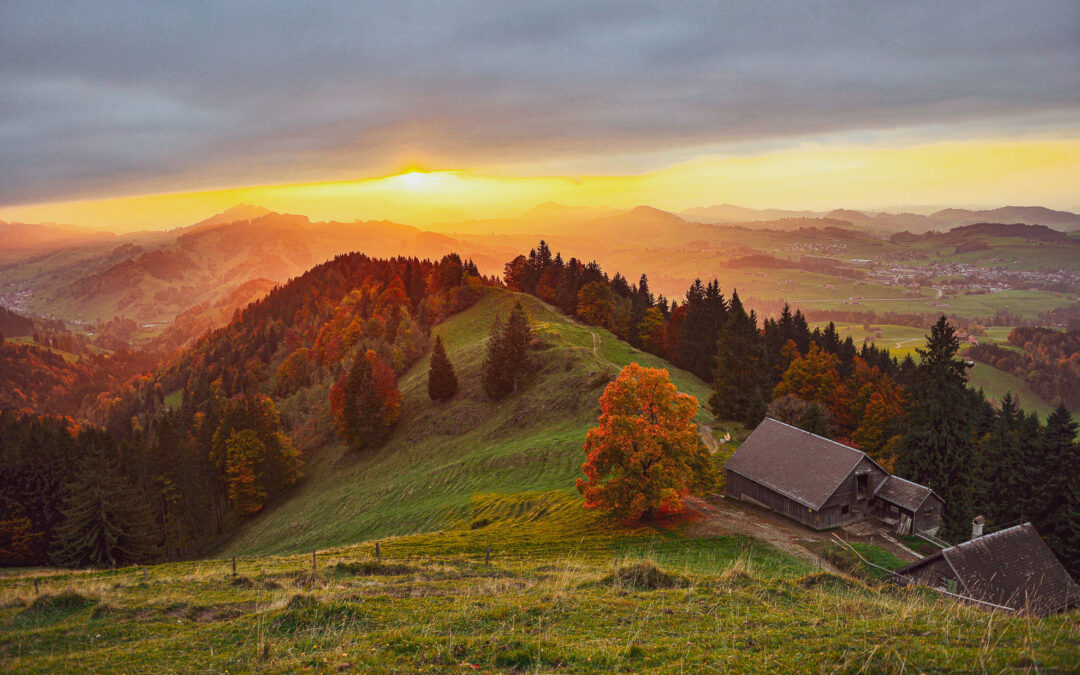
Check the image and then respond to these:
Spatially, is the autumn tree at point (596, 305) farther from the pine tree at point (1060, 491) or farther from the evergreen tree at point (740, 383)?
the pine tree at point (1060, 491)

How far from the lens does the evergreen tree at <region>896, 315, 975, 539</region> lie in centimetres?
4628

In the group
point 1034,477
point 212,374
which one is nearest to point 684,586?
point 1034,477

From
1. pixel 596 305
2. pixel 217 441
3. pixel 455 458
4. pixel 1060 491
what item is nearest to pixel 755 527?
pixel 1060 491

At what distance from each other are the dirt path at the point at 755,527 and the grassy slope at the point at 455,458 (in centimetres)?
1116

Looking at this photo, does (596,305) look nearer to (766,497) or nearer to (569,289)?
(569,289)

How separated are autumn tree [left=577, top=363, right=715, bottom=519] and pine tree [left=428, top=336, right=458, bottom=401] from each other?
151ft

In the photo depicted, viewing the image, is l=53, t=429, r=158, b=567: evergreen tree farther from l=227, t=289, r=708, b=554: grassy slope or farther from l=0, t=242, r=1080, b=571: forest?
l=227, t=289, r=708, b=554: grassy slope

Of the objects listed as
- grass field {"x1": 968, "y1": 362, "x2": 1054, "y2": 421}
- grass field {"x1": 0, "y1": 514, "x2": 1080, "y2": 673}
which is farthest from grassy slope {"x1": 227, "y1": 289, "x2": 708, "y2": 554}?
grass field {"x1": 968, "y1": 362, "x2": 1054, "y2": 421}

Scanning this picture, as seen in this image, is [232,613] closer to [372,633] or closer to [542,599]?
[372,633]

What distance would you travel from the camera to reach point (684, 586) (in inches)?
712

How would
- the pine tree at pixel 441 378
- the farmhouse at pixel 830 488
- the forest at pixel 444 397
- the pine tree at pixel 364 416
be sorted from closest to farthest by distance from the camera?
1. the farmhouse at pixel 830 488
2. the forest at pixel 444 397
3. the pine tree at pixel 364 416
4. the pine tree at pixel 441 378

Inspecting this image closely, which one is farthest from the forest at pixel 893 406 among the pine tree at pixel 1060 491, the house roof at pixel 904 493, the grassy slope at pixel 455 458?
the grassy slope at pixel 455 458

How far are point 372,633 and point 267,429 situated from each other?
74688 mm

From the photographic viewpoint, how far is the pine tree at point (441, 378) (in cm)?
8075
